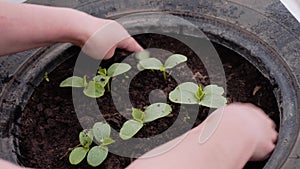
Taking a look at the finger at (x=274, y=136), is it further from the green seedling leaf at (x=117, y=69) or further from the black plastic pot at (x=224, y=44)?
the green seedling leaf at (x=117, y=69)

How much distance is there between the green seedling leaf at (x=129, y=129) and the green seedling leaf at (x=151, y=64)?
115 mm

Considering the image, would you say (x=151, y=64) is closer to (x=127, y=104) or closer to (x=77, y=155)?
(x=127, y=104)

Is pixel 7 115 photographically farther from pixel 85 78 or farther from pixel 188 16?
pixel 188 16

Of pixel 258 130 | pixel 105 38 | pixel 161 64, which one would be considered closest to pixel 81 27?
pixel 105 38

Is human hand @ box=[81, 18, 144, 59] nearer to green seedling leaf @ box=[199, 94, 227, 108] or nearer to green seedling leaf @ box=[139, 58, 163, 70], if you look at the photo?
green seedling leaf @ box=[139, 58, 163, 70]

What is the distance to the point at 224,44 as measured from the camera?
3.54 feet

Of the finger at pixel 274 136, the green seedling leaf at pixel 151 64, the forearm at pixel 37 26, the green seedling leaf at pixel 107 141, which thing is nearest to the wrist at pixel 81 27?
the forearm at pixel 37 26

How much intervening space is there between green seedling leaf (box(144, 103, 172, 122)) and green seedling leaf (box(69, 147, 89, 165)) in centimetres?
11

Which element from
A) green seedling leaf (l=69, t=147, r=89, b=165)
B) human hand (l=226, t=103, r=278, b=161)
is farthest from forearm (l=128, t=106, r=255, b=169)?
green seedling leaf (l=69, t=147, r=89, b=165)

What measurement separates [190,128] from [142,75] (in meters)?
0.15

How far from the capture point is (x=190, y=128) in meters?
1.02

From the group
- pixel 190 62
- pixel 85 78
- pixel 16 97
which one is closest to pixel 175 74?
pixel 190 62

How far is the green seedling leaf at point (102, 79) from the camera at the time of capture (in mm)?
1072

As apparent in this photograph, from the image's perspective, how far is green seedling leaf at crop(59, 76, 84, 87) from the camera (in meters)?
1.07
